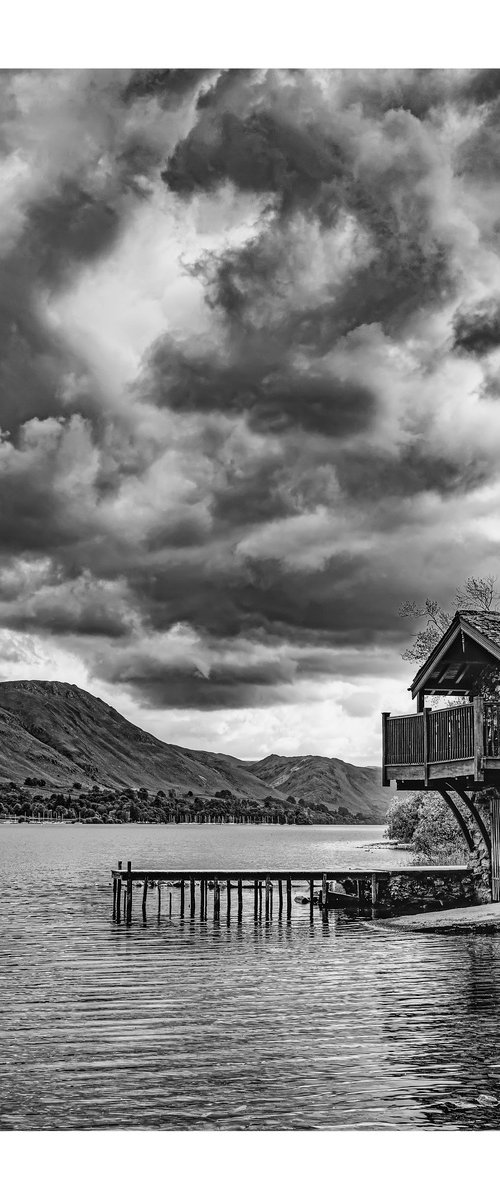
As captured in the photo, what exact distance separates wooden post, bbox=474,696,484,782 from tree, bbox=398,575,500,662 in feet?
52.3

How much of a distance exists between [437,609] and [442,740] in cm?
1539

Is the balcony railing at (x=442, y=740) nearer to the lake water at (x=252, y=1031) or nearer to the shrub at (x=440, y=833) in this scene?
the lake water at (x=252, y=1031)

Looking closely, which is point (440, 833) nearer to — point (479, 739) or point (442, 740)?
point (442, 740)

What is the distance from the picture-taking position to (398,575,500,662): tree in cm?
4719

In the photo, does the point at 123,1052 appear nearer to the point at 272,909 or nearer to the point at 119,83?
the point at 119,83

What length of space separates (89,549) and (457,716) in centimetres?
1262

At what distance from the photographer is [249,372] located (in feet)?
93.5

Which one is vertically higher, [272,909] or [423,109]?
[423,109]

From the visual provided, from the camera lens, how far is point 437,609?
4812cm

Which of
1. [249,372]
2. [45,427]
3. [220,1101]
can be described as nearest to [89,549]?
[45,427]

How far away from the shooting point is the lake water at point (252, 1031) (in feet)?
44.3

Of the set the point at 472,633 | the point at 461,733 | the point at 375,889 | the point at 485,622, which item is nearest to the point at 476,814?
the point at 461,733

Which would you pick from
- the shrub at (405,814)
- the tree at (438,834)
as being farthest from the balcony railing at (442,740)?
the shrub at (405,814)
